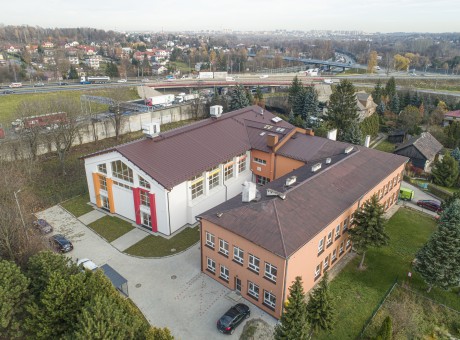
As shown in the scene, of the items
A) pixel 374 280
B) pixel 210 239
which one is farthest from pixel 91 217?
pixel 374 280

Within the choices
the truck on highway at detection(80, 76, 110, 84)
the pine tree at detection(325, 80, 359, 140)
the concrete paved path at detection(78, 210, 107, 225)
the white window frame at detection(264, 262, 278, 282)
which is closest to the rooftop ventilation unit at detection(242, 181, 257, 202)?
the white window frame at detection(264, 262, 278, 282)

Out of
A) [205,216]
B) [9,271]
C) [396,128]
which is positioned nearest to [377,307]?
[205,216]

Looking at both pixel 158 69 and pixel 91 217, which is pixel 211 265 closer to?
pixel 91 217

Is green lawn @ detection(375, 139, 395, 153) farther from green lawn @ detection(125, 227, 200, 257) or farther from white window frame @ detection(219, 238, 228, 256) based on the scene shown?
white window frame @ detection(219, 238, 228, 256)

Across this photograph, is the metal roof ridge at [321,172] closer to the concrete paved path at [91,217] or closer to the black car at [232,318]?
the black car at [232,318]

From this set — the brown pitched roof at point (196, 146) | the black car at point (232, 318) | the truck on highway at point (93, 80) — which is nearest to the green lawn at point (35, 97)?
the truck on highway at point (93, 80)

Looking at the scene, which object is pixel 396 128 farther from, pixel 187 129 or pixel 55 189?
pixel 55 189
